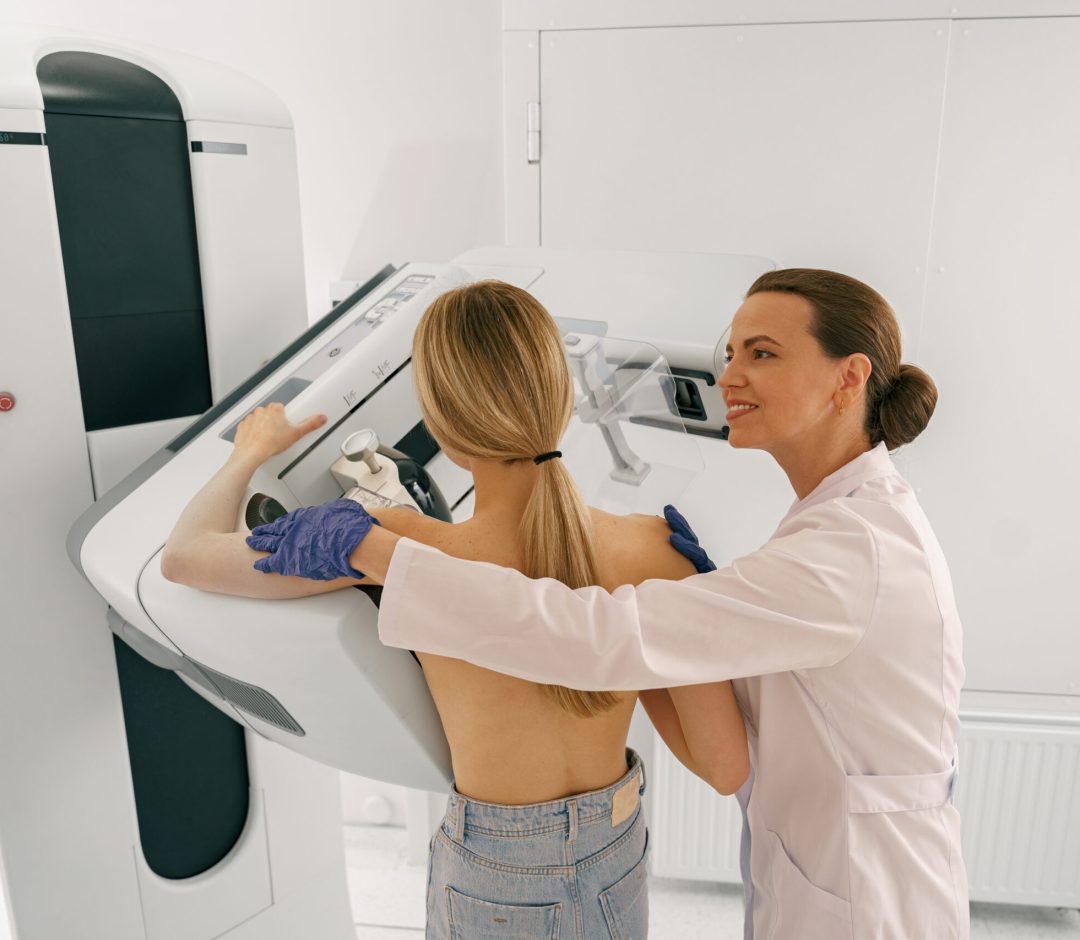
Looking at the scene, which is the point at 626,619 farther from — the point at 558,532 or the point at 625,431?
the point at 625,431

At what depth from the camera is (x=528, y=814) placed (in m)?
1.14

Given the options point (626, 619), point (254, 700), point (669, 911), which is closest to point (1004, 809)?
point (669, 911)

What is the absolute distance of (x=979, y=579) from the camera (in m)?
2.24

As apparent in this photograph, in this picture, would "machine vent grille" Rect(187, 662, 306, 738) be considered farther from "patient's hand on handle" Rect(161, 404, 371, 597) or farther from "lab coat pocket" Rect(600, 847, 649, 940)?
"lab coat pocket" Rect(600, 847, 649, 940)

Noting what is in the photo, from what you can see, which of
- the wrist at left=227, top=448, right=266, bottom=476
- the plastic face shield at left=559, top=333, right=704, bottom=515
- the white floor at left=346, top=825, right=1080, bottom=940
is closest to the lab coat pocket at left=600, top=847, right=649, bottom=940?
the plastic face shield at left=559, top=333, right=704, bottom=515

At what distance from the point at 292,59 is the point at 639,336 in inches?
58.0

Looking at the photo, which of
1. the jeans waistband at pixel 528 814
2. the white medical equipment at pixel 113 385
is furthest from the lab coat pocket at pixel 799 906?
the white medical equipment at pixel 113 385

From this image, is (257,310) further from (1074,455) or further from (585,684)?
(1074,455)

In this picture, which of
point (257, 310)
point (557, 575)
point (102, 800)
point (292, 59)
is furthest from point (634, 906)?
point (292, 59)

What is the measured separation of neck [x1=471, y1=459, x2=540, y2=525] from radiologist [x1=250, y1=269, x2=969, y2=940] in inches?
4.4

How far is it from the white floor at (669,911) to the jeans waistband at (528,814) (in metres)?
1.45

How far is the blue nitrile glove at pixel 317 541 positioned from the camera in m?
0.97

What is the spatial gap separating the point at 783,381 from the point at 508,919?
2.46 ft

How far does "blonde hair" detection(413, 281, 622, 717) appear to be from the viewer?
3.28ft
